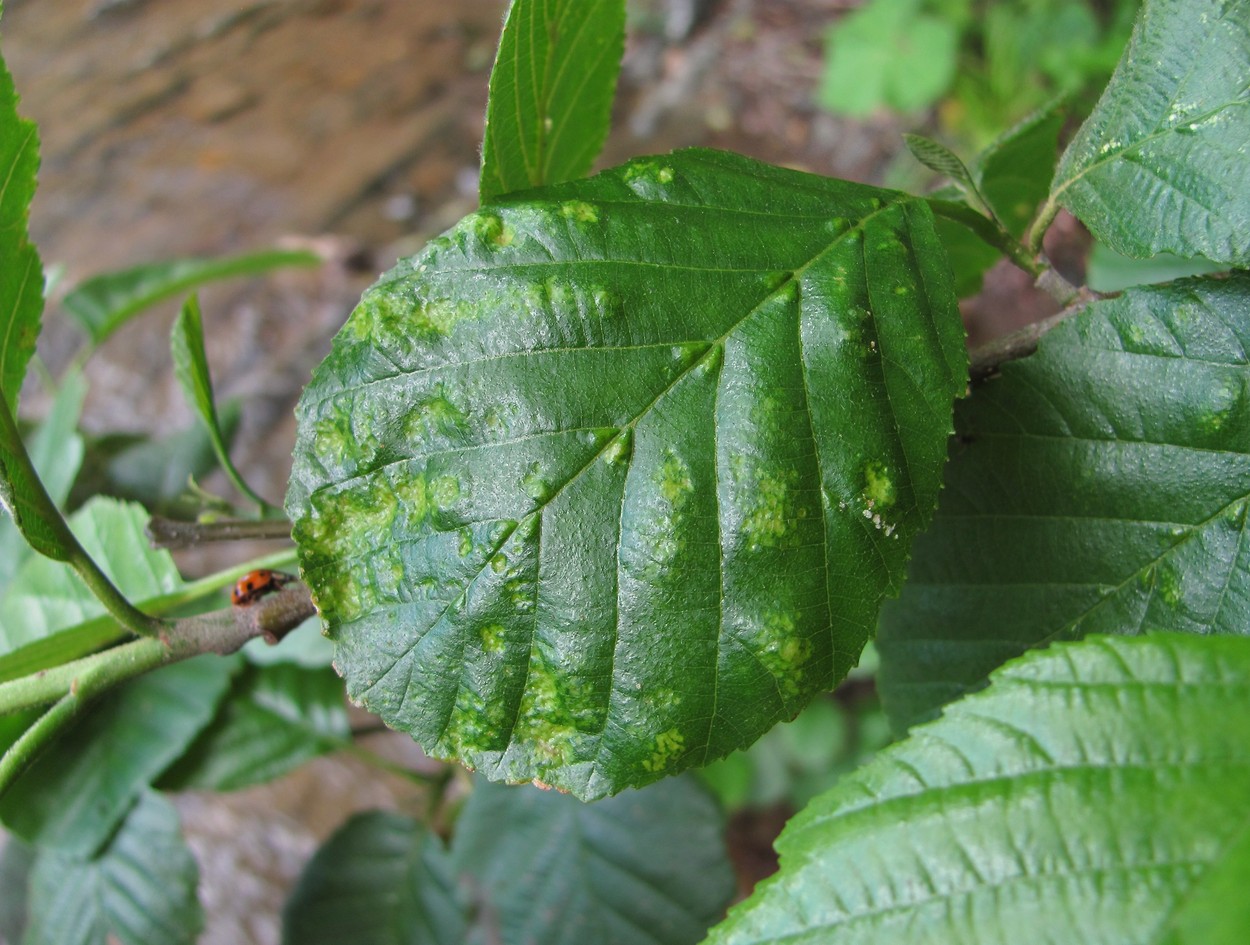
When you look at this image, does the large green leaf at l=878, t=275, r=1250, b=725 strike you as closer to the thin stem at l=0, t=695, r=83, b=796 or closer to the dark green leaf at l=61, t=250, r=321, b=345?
the thin stem at l=0, t=695, r=83, b=796

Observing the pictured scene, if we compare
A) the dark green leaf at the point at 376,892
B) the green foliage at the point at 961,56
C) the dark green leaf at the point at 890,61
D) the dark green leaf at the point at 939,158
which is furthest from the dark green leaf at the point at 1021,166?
the dark green leaf at the point at 890,61

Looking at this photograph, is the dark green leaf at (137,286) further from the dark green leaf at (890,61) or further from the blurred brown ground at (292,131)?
the dark green leaf at (890,61)

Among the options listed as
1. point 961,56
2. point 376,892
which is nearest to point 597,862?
point 376,892

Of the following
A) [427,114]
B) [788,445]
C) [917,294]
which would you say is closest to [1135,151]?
[917,294]

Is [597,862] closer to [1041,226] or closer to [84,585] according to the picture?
[84,585]

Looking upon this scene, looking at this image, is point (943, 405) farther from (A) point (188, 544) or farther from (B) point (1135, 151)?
(A) point (188, 544)
